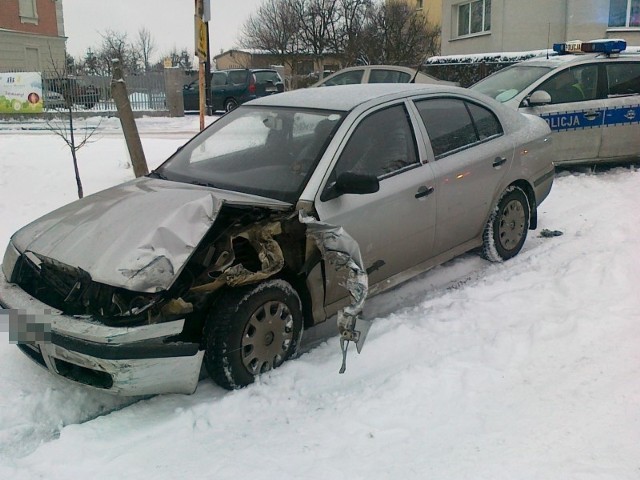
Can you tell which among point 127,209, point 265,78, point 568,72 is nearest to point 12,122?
point 265,78

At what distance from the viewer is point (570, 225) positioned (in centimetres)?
661

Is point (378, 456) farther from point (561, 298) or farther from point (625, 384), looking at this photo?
point (561, 298)

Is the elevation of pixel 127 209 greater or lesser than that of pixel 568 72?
lesser

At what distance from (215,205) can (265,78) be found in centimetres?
2041

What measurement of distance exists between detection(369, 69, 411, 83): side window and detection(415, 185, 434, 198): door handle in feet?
27.6

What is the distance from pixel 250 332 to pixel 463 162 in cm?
233

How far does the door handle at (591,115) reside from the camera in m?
8.61

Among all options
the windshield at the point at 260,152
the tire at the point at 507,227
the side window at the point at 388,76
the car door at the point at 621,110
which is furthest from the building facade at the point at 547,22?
the windshield at the point at 260,152

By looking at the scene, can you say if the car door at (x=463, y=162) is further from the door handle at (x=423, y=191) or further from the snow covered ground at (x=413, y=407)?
the snow covered ground at (x=413, y=407)

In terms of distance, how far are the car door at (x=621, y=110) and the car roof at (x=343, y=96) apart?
15.2ft

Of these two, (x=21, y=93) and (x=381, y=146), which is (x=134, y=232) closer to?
(x=381, y=146)

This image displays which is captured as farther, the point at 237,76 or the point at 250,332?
the point at 237,76

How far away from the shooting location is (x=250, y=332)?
11.7 ft

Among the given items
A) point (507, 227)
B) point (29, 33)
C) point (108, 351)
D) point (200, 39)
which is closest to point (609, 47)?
point (507, 227)
